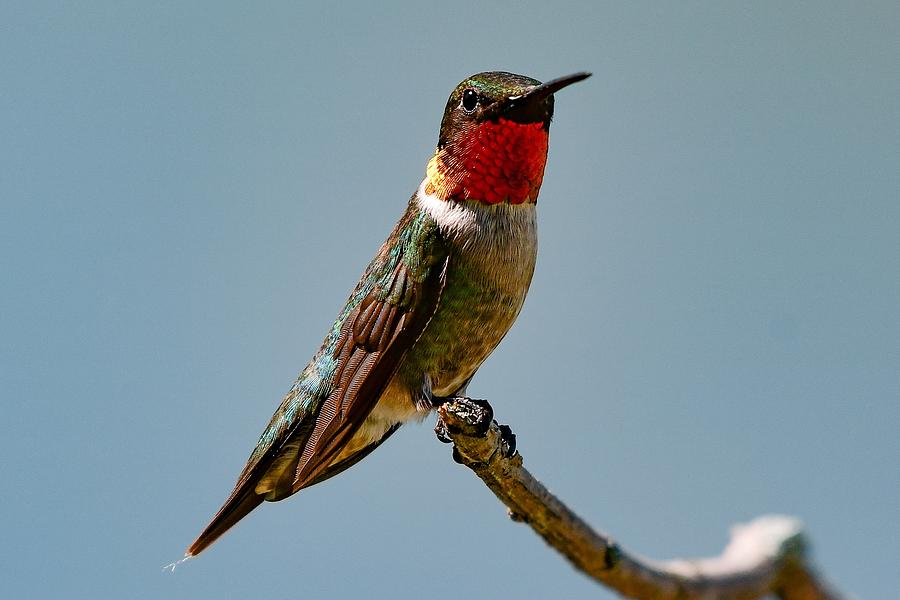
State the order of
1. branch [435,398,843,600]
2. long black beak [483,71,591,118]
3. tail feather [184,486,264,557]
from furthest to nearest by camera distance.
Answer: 1. tail feather [184,486,264,557]
2. long black beak [483,71,591,118]
3. branch [435,398,843,600]

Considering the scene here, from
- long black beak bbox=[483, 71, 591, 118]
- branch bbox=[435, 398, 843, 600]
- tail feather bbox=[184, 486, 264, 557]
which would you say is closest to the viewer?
branch bbox=[435, 398, 843, 600]

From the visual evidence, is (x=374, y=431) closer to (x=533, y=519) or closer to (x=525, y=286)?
(x=525, y=286)

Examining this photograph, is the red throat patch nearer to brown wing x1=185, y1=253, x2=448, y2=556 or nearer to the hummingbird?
the hummingbird

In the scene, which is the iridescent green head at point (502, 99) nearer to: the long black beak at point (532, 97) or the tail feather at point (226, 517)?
the long black beak at point (532, 97)

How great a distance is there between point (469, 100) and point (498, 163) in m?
0.32

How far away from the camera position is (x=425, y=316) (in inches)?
177

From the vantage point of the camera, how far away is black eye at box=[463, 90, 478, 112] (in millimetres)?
4613

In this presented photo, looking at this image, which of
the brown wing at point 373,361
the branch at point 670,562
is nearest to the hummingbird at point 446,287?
the brown wing at point 373,361

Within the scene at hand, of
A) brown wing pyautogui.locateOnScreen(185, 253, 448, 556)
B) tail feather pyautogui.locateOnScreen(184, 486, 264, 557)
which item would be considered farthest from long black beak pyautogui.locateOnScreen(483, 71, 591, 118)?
tail feather pyautogui.locateOnScreen(184, 486, 264, 557)

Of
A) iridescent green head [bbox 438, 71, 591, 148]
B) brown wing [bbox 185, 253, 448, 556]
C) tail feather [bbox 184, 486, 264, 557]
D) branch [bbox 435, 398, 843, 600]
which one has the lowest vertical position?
branch [bbox 435, 398, 843, 600]

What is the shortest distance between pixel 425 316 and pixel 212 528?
139cm

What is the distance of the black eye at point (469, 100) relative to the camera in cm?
461

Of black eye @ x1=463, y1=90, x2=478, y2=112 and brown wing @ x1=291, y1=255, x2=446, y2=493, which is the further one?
black eye @ x1=463, y1=90, x2=478, y2=112

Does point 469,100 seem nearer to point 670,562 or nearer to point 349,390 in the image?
point 349,390
